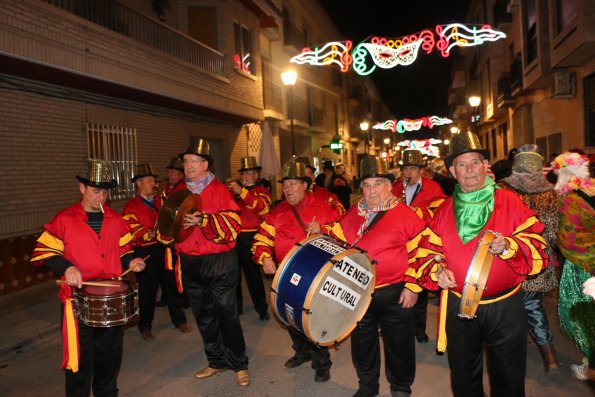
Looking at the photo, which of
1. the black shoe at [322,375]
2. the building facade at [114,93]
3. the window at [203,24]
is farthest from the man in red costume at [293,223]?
the window at [203,24]

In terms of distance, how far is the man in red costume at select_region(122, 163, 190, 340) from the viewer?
6017 mm

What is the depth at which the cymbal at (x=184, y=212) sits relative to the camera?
13.4 ft

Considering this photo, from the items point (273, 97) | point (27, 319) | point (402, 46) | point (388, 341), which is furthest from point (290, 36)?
point (388, 341)

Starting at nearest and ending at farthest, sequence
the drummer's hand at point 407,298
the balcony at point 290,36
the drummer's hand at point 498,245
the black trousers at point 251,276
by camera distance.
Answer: the drummer's hand at point 498,245
the drummer's hand at point 407,298
the black trousers at point 251,276
the balcony at point 290,36

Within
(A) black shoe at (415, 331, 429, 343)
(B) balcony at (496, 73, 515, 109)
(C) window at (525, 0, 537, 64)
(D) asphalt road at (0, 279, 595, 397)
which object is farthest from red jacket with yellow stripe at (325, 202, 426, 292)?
(B) balcony at (496, 73, 515, 109)

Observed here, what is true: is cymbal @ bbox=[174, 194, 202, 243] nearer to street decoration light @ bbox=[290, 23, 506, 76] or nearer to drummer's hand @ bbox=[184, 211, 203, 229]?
drummer's hand @ bbox=[184, 211, 203, 229]

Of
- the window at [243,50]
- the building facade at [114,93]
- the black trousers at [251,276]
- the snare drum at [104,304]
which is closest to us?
the snare drum at [104,304]

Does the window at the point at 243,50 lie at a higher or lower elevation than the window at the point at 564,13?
higher

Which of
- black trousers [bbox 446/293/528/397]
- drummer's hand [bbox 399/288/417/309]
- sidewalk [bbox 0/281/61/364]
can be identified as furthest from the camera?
sidewalk [bbox 0/281/61/364]

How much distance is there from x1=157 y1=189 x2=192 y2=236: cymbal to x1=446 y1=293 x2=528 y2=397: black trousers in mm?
2534

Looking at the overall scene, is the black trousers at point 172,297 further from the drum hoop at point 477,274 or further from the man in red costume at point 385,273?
the drum hoop at point 477,274

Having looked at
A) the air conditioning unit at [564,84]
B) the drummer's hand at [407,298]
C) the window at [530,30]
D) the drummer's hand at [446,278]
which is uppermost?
the window at [530,30]

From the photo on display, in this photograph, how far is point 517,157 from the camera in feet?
15.1

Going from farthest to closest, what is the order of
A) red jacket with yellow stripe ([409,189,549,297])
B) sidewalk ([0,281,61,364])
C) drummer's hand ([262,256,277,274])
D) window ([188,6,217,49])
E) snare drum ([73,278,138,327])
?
window ([188,6,217,49]) → sidewalk ([0,281,61,364]) → drummer's hand ([262,256,277,274]) → snare drum ([73,278,138,327]) → red jacket with yellow stripe ([409,189,549,297])
